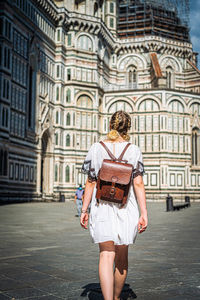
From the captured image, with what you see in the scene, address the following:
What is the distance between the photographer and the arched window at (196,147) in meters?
42.8

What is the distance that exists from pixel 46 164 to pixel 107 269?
34.1 metres

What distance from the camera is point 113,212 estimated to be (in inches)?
138

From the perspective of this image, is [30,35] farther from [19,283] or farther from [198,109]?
[19,283]

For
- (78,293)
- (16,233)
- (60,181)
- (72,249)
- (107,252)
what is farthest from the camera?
(60,181)

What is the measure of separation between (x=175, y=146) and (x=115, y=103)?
772 cm

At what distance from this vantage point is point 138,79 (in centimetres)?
4750

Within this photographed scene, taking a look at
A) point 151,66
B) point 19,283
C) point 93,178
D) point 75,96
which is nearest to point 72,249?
point 19,283

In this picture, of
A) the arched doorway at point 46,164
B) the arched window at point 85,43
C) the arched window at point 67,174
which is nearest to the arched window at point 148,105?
the arched window at point 85,43

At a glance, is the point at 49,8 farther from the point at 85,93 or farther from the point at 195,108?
Answer: the point at 195,108

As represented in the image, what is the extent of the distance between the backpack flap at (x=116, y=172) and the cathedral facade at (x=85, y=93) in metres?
25.5

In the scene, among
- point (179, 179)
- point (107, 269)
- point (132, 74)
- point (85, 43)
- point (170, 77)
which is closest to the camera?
point (107, 269)

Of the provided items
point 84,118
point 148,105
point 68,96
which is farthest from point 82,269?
point 148,105

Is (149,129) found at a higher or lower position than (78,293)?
higher

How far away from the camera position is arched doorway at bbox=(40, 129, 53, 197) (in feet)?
121
